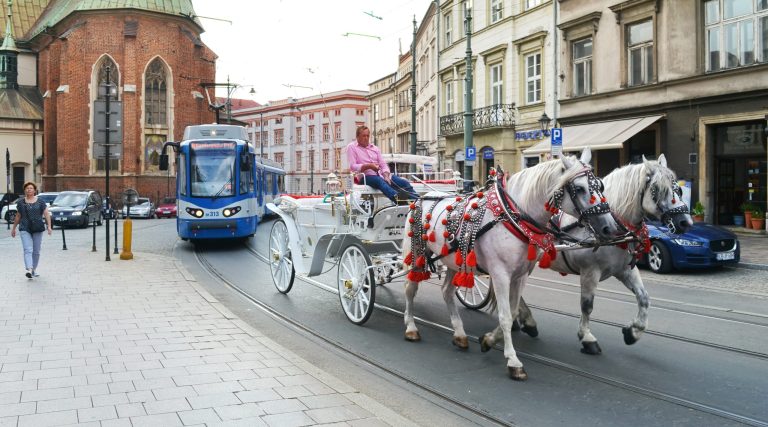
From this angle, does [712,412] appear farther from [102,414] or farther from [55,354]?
[55,354]

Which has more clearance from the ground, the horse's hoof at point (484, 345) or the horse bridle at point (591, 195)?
the horse bridle at point (591, 195)

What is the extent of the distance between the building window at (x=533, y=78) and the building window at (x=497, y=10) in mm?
3122

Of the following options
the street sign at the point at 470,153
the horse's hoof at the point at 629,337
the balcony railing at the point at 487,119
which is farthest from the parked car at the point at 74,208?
the horse's hoof at the point at 629,337

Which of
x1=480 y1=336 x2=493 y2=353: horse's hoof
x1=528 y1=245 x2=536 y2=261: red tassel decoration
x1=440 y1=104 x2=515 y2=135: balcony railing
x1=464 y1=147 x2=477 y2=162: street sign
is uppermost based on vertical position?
x1=440 y1=104 x2=515 y2=135: balcony railing

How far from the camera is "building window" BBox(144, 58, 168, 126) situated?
163ft

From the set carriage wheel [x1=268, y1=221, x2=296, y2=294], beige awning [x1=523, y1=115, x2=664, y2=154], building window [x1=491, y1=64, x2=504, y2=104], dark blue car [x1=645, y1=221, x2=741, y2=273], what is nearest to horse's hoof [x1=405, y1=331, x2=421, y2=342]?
carriage wheel [x1=268, y1=221, x2=296, y2=294]

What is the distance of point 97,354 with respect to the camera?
6.08 meters

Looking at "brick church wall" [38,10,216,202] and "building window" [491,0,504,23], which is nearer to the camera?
"building window" [491,0,504,23]

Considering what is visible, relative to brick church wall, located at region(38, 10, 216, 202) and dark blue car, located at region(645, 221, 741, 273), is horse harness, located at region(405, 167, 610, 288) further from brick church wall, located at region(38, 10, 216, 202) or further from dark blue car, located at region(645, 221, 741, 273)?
brick church wall, located at region(38, 10, 216, 202)

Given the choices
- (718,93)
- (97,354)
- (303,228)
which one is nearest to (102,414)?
(97,354)

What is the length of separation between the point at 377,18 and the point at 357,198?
1685 centimetres

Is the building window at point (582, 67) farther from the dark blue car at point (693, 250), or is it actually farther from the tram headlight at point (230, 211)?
the tram headlight at point (230, 211)

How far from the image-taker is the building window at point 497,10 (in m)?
28.8

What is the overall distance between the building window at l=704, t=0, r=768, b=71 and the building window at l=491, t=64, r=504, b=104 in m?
10.8
